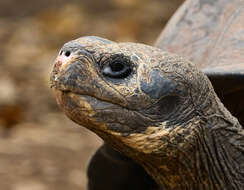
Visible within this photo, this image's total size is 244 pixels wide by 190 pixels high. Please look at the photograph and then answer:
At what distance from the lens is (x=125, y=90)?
5.29 feet

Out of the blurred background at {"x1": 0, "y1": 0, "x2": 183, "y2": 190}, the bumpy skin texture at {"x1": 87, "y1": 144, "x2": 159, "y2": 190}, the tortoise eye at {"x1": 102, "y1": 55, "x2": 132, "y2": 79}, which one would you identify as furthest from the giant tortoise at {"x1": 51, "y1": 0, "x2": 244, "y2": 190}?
the blurred background at {"x1": 0, "y1": 0, "x2": 183, "y2": 190}

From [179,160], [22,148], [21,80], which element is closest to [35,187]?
[22,148]

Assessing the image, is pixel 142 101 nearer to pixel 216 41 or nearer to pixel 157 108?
pixel 157 108

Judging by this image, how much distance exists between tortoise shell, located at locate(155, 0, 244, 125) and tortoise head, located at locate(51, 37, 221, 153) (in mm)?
317

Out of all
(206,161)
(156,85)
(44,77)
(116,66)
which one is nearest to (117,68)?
(116,66)

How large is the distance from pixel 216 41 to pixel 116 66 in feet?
2.66

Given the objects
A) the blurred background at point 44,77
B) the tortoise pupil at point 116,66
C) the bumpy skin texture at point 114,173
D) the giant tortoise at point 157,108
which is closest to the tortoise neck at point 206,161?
the giant tortoise at point 157,108

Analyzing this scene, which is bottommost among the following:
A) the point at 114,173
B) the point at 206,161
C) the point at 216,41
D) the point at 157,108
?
the point at 114,173

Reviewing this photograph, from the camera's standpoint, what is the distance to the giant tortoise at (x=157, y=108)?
161 centimetres

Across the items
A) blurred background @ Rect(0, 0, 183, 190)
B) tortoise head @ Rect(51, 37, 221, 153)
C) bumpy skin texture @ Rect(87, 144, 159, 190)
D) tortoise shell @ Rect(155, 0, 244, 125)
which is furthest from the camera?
blurred background @ Rect(0, 0, 183, 190)

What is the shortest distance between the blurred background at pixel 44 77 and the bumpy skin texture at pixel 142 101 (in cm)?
262

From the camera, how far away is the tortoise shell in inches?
79.0

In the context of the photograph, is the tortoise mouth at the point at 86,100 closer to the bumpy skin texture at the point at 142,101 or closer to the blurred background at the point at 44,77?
the bumpy skin texture at the point at 142,101

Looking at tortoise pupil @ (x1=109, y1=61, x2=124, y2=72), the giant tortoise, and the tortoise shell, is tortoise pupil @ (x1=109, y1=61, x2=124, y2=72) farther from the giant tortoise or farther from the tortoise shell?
the tortoise shell
